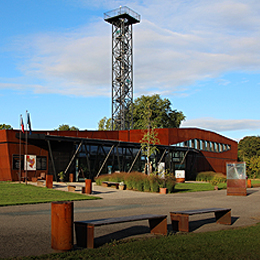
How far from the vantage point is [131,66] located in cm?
6131

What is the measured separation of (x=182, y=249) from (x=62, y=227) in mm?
2354

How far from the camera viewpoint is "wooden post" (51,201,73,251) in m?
6.69

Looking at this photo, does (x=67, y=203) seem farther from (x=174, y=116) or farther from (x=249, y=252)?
(x=174, y=116)

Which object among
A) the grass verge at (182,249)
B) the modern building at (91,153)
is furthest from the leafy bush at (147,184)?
the grass verge at (182,249)

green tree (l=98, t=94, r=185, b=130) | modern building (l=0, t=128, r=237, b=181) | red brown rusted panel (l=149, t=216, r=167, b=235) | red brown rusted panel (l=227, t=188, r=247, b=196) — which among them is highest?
green tree (l=98, t=94, r=185, b=130)

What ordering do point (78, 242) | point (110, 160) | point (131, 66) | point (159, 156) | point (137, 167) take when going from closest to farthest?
point (78, 242)
point (110, 160)
point (137, 167)
point (159, 156)
point (131, 66)

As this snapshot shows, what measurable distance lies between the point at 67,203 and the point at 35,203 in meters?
9.28

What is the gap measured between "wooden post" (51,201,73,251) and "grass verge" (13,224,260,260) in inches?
13.0

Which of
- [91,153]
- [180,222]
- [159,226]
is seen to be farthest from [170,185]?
[159,226]

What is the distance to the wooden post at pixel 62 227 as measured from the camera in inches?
263

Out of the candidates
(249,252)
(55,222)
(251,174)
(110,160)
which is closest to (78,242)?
(55,222)

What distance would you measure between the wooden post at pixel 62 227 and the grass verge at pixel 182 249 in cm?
33

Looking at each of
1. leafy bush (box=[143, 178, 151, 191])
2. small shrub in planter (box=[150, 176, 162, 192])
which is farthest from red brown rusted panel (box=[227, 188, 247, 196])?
leafy bush (box=[143, 178, 151, 191])

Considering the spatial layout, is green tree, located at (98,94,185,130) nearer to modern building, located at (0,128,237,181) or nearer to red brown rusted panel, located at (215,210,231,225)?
modern building, located at (0,128,237,181)
